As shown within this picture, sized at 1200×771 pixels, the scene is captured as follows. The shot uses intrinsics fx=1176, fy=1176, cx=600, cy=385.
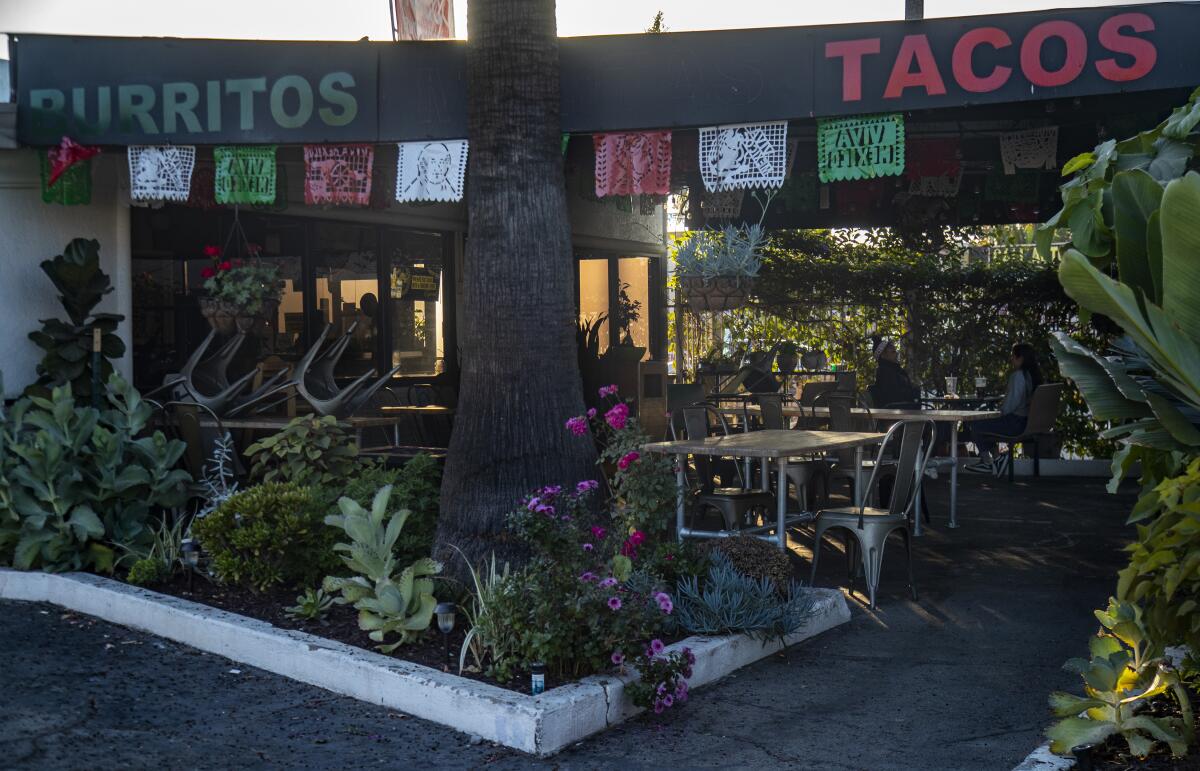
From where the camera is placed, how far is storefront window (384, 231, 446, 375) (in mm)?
12180

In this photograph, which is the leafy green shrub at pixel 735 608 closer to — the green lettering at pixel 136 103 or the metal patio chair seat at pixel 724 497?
the metal patio chair seat at pixel 724 497

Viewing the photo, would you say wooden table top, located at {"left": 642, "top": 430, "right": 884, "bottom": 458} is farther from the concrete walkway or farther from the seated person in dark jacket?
the seated person in dark jacket

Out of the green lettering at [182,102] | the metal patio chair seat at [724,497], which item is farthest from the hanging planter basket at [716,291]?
the green lettering at [182,102]

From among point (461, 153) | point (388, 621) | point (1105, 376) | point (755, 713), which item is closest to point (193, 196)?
point (461, 153)

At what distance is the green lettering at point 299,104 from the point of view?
26.9ft

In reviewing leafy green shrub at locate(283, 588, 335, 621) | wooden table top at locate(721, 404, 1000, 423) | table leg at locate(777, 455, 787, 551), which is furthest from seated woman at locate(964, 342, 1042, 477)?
leafy green shrub at locate(283, 588, 335, 621)

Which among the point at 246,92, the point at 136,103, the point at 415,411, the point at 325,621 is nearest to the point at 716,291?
the point at 415,411

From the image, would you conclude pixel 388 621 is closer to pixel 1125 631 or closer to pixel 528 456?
pixel 528 456

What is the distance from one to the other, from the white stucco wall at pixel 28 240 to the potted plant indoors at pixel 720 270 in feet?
14.8

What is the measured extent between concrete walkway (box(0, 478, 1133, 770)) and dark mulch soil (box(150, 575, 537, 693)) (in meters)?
0.33

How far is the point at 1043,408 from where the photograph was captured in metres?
12.5

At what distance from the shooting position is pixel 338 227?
37.9ft

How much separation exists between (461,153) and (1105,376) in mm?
4963

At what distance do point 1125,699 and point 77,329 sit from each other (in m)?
7.33
